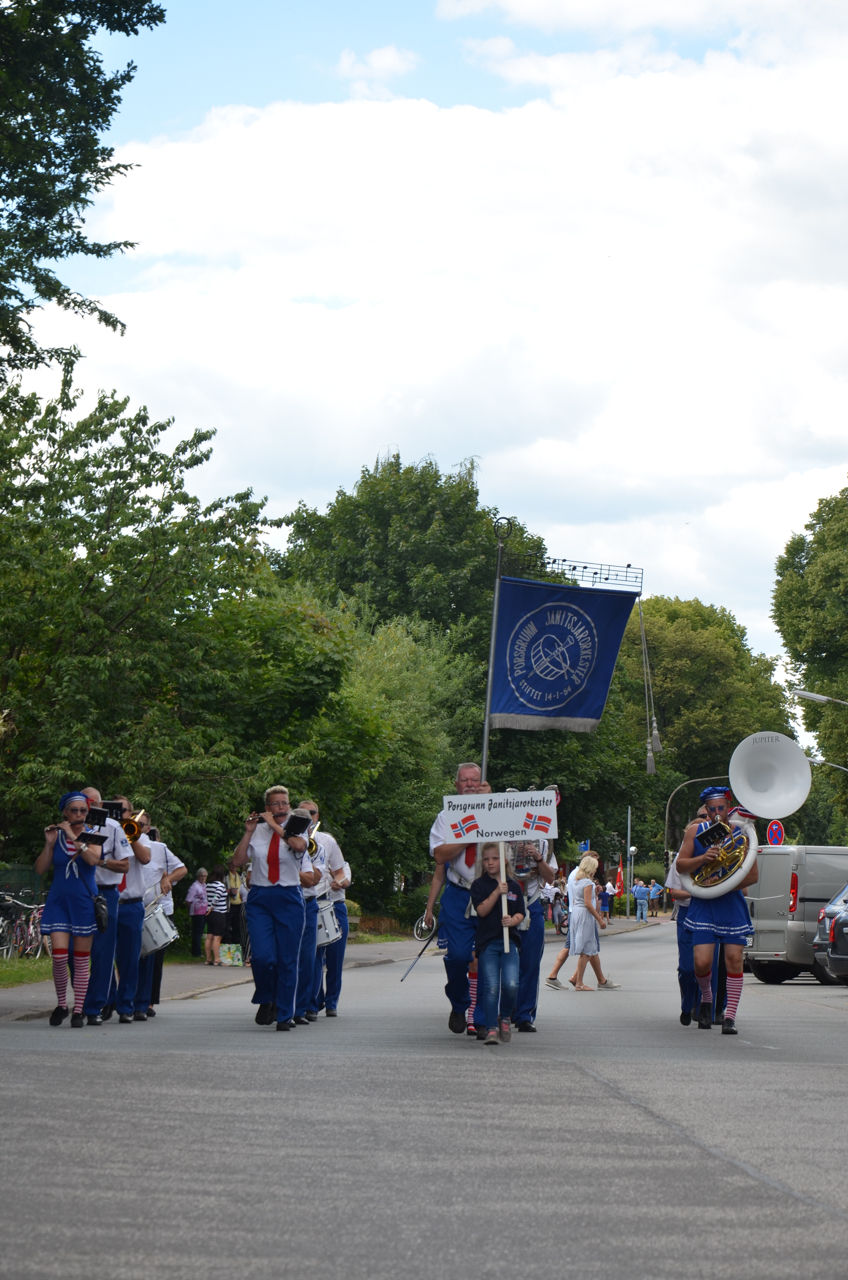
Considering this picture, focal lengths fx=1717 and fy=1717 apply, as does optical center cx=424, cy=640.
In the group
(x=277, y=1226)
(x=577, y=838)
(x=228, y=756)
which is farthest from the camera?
(x=577, y=838)

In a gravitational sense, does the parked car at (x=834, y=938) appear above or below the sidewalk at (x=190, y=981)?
above

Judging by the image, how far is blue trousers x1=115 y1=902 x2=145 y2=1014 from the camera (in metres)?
14.2

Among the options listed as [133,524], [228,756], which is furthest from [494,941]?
[133,524]

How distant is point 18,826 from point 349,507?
39.2 metres

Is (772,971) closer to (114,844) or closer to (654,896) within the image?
(114,844)

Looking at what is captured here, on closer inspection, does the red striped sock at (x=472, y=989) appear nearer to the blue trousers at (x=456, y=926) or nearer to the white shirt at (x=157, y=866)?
the blue trousers at (x=456, y=926)

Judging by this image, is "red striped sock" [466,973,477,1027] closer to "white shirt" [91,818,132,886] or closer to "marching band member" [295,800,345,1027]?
"marching band member" [295,800,345,1027]

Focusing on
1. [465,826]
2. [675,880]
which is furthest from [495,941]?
[675,880]

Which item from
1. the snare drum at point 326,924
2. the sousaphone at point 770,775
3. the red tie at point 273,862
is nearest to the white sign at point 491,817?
the red tie at point 273,862

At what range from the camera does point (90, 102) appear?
15.8 metres

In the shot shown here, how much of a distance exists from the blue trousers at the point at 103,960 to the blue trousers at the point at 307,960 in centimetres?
156

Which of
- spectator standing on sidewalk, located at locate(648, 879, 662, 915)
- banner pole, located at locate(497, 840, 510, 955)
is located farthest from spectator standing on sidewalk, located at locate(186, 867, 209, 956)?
spectator standing on sidewalk, located at locate(648, 879, 662, 915)

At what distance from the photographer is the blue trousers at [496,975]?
1219cm

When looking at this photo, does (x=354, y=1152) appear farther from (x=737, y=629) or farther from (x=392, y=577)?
(x=737, y=629)
